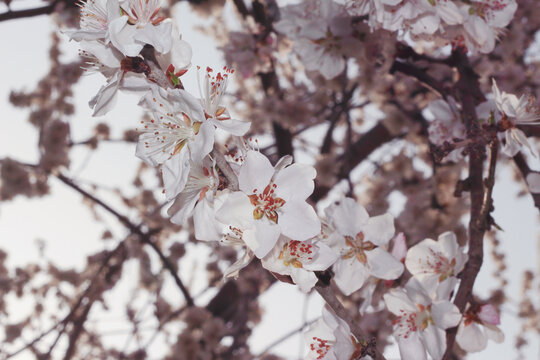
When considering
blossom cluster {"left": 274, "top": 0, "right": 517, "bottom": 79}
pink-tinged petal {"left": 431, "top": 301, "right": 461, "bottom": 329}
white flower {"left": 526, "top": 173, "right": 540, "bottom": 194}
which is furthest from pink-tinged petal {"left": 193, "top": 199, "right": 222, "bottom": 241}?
white flower {"left": 526, "top": 173, "right": 540, "bottom": 194}

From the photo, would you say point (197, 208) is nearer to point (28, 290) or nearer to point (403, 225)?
point (403, 225)

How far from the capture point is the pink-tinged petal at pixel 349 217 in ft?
3.69

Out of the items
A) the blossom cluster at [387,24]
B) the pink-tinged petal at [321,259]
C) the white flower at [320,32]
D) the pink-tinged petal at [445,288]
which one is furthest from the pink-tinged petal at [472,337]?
the white flower at [320,32]

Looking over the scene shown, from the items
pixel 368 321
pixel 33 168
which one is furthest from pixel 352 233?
pixel 33 168

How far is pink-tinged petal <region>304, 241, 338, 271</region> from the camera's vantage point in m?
0.79

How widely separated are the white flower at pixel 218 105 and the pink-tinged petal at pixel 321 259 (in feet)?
0.83

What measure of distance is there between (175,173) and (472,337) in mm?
856

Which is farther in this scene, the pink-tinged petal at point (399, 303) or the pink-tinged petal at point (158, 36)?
the pink-tinged petal at point (399, 303)

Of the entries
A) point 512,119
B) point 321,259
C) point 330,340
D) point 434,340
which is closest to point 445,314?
point 434,340

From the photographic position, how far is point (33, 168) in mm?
3273

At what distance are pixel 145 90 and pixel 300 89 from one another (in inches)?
135

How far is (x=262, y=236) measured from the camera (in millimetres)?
757

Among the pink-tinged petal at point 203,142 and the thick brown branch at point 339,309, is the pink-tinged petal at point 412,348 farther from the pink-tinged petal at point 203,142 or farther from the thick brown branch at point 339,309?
the pink-tinged petal at point 203,142

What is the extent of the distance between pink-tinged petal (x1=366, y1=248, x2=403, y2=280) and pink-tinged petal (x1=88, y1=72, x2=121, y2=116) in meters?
0.69
